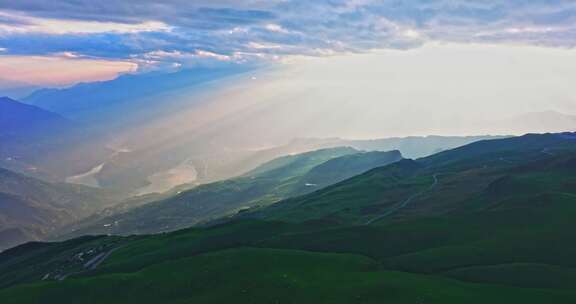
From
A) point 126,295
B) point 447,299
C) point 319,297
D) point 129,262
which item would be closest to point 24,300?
point 126,295

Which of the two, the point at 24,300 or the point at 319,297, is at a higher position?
the point at 319,297

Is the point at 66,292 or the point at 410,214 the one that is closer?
the point at 66,292

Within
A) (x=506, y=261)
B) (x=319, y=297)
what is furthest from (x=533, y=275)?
(x=319, y=297)

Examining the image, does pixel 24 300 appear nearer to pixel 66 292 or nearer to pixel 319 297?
pixel 66 292

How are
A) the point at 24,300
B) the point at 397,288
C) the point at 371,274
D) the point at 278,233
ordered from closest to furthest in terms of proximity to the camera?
the point at 397,288 → the point at 371,274 → the point at 24,300 → the point at 278,233

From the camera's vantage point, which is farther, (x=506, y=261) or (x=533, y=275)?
(x=506, y=261)

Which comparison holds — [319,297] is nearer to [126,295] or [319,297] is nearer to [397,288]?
[397,288]

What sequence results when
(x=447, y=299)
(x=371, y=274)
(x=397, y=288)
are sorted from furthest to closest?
(x=371, y=274) < (x=397, y=288) < (x=447, y=299)

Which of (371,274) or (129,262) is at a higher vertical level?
(371,274)

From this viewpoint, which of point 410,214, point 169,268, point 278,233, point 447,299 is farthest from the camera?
point 410,214
